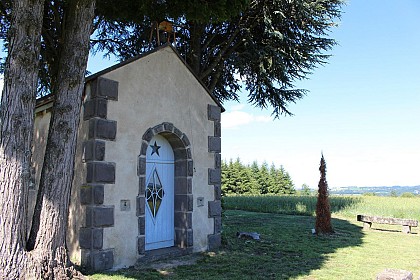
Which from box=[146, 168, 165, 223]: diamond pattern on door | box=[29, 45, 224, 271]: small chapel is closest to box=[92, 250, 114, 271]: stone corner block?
box=[29, 45, 224, 271]: small chapel

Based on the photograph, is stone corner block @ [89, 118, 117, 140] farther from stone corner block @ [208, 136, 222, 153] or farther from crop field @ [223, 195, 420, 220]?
crop field @ [223, 195, 420, 220]

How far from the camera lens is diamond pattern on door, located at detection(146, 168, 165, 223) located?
7.84 meters

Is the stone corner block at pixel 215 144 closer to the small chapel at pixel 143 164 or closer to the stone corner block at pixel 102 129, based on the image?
the small chapel at pixel 143 164

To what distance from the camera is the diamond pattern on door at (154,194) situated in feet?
25.7

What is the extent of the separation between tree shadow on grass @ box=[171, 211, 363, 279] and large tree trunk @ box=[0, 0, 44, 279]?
2626 millimetres

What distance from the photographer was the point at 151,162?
7918mm

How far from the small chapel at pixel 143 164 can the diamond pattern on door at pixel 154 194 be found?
0.07 ft

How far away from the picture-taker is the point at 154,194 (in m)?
7.95

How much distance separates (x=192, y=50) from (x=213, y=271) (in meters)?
7.41

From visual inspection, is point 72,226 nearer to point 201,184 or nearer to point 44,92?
point 201,184

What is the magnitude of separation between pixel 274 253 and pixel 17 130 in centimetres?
588

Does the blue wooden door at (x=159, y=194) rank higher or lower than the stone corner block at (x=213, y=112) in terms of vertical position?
lower

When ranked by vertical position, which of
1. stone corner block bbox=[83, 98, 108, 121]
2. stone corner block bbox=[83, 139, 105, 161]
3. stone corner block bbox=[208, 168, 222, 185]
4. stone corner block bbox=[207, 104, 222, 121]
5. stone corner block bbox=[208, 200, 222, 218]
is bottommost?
stone corner block bbox=[208, 200, 222, 218]

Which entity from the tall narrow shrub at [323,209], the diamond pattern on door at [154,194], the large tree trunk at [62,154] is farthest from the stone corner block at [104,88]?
the tall narrow shrub at [323,209]
